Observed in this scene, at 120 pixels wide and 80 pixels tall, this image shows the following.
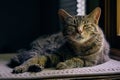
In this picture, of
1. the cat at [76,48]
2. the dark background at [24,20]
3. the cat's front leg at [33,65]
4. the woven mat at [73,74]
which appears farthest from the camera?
the dark background at [24,20]

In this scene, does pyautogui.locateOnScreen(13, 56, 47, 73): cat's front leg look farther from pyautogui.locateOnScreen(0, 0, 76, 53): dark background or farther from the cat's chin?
pyautogui.locateOnScreen(0, 0, 76, 53): dark background

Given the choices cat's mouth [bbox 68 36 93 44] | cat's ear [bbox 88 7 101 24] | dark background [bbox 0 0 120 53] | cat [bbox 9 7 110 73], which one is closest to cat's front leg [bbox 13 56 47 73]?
cat [bbox 9 7 110 73]

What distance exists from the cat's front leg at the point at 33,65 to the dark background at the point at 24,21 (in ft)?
3.84

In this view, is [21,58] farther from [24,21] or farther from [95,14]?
[24,21]

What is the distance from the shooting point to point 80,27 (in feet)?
4.88

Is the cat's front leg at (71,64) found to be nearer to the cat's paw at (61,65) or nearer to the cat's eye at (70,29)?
the cat's paw at (61,65)

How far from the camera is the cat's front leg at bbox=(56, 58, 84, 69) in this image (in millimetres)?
1423

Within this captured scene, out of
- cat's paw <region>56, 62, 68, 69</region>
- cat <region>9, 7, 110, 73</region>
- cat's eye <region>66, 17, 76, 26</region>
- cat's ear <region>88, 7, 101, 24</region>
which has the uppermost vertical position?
cat's ear <region>88, 7, 101, 24</region>

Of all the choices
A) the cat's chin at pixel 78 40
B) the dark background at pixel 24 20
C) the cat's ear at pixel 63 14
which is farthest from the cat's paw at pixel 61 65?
the dark background at pixel 24 20

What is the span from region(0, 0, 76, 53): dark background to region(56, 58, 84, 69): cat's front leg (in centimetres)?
119

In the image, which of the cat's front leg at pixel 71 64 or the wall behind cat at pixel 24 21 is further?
the wall behind cat at pixel 24 21

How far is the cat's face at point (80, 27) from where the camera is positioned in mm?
1498

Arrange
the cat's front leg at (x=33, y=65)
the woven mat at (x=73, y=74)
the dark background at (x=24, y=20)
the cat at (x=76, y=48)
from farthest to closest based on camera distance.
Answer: the dark background at (x=24, y=20) < the cat at (x=76, y=48) < the cat's front leg at (x=33, y=65) < the woven mat at (x=73, y=74)

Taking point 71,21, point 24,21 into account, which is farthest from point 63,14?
point 24,21
